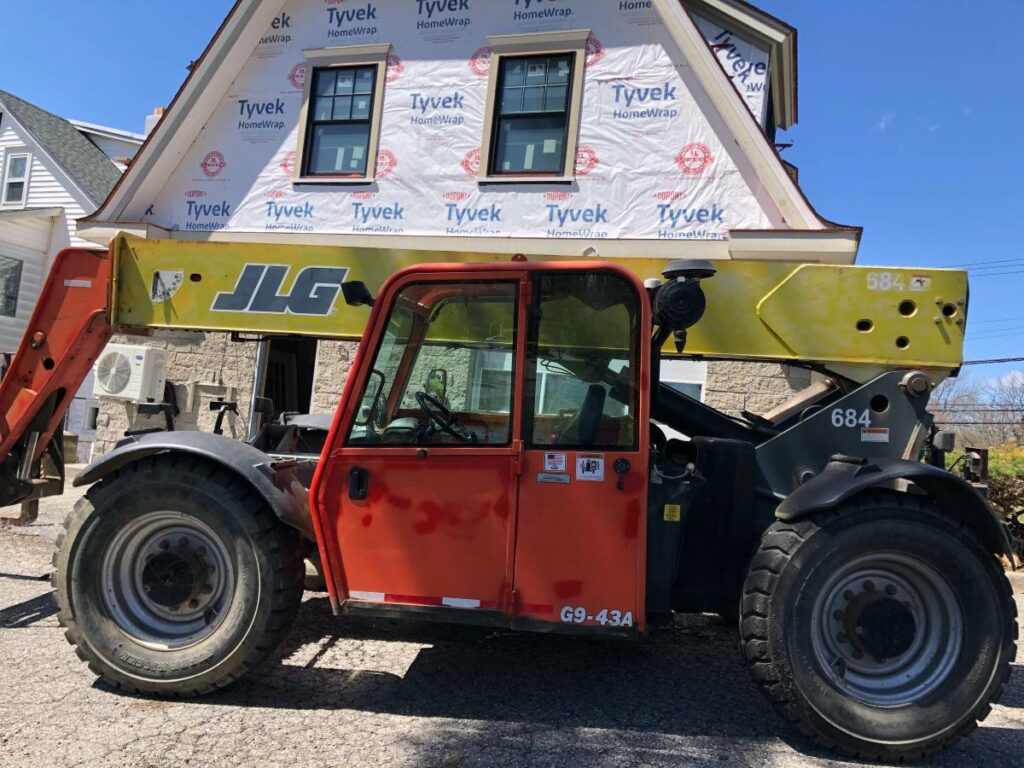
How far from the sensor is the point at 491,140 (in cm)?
880

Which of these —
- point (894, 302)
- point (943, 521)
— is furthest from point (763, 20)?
point (943, 521)

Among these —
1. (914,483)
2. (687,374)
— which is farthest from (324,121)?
(914,483)

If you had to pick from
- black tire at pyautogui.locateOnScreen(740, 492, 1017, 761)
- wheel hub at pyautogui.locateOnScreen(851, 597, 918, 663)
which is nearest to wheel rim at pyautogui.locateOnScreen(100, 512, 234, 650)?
black tire at pyautogui.locateOnScreen(740, 492, 1017, 761)

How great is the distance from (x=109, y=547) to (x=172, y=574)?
0.36m

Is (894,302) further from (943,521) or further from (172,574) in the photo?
(172,574)

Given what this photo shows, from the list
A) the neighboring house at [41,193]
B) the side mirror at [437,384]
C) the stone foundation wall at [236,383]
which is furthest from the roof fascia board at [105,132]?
the side mirror at [437,384]

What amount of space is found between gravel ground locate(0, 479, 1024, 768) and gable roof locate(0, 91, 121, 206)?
55.5 ft

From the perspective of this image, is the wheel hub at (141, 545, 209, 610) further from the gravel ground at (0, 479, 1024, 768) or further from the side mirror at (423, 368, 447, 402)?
the side mirror at (423, 368, 447, 402)

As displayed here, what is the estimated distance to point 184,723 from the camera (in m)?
3.12

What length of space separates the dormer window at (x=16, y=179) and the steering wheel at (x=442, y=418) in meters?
19.4

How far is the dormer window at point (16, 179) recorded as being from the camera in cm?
1788

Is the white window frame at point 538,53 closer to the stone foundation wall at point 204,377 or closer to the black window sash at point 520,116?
the black window sash at point 520,116

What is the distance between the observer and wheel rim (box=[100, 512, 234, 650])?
3.43 m

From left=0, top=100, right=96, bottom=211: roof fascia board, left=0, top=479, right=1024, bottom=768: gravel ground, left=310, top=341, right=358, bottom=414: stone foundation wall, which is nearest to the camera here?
left=0, top=479, right=1024, bottom=768: gravel ground
